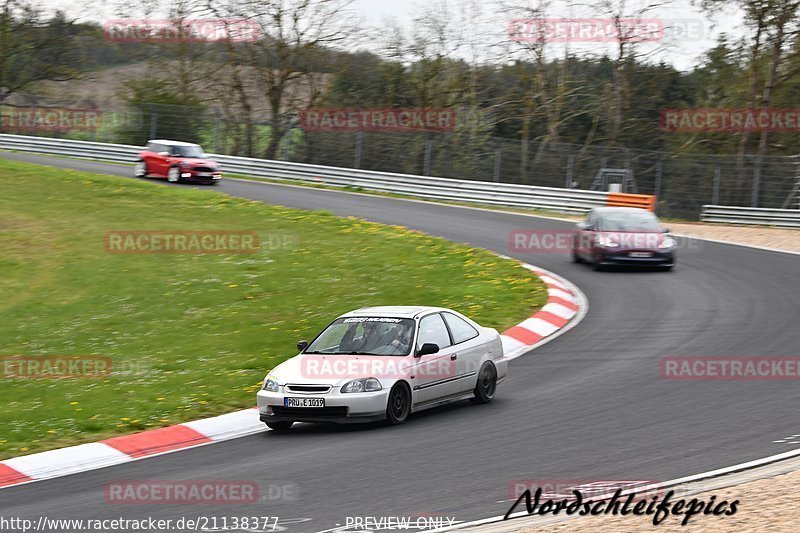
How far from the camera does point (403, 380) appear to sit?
1096 centimetres

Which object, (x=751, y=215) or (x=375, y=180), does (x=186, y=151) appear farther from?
(x=751, y=215)

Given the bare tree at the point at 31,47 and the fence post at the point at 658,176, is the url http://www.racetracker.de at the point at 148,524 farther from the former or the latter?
the bare tree at the point at 31,47

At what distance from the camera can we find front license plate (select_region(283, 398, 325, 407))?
10.6m

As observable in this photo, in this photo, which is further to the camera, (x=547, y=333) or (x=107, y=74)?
(x=107, y=74)

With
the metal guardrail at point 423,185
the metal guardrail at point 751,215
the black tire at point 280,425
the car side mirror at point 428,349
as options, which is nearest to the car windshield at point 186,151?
the metal guardrail at point 423,185

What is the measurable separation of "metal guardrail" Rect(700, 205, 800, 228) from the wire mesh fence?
0.55 meters

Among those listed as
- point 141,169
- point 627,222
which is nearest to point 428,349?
point 627,222

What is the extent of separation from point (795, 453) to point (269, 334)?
873cm

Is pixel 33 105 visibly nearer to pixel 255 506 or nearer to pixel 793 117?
pixel 793 117

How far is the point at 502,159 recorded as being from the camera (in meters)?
38.5

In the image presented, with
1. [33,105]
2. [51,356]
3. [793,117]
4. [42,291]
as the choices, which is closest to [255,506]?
[51,356]

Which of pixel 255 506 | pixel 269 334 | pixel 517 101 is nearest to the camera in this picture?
pixel 255 506

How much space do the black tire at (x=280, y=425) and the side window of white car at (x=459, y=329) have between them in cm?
223

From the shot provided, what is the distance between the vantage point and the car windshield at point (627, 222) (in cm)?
2333
